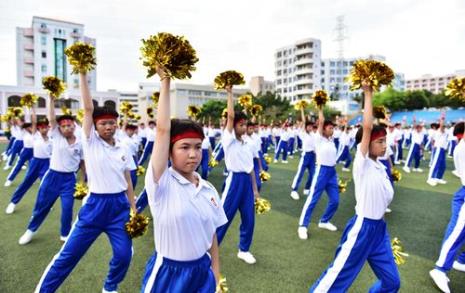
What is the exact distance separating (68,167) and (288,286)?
3833 millimetres

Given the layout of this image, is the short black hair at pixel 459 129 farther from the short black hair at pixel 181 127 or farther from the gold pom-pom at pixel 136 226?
the gold pom-pom at pixel 136 226

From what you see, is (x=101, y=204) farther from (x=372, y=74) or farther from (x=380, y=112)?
(x=380, y=112)

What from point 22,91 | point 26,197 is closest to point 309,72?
point 22,91

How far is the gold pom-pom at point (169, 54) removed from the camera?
207 centimetres

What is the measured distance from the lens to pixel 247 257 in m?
4.61

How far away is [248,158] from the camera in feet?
15.9

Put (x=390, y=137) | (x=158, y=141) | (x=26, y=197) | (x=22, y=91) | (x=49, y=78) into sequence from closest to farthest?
(x=158, y=141)
(x=49, y=78)
(x=26, y=197)
(x=390, y=137)
(x=22, y=91)

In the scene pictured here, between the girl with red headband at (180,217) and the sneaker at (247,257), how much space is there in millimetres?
2339

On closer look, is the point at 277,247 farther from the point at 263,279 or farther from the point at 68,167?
the point at 68,167

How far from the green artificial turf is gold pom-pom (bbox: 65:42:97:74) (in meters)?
2.56

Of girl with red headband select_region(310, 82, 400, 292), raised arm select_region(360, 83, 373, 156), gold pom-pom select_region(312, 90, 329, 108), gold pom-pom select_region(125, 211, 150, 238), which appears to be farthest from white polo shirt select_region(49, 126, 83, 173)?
raised arm select_region(360, 83, 373, 156)

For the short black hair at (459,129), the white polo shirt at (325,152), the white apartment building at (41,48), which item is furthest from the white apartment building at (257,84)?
the short black hair at (459,129)

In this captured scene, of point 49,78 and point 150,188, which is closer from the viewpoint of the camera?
point 150,188

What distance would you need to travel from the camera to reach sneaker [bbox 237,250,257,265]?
14.9ft
